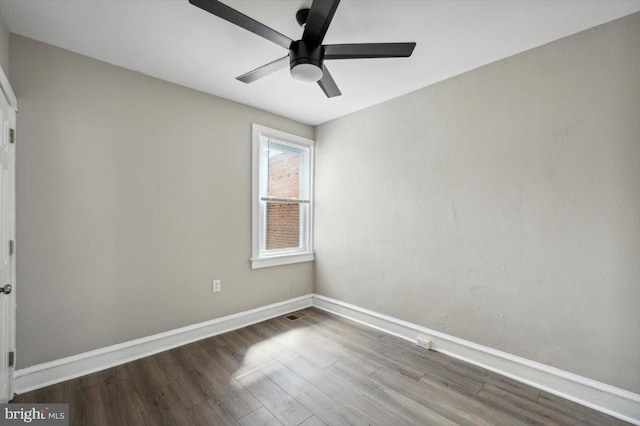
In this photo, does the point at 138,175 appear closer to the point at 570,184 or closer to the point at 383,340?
the point at 383,340

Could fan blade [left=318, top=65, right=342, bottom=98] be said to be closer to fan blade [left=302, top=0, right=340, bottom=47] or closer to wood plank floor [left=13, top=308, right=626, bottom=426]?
fan blade [left=302, top=0, right=340, bottom=47]

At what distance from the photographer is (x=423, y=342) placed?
2.66 m

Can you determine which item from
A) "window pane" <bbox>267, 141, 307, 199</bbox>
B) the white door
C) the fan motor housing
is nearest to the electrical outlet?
"window pane" <bbox>267, 141, 307, 199</bbox>

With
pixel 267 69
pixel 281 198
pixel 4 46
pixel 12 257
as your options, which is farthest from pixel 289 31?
pixel 12 257

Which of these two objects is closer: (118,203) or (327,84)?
(327,84)

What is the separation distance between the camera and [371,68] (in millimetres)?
2398

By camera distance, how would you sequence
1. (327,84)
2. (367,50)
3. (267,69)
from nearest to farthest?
1. (367,50)
2. (267,69)
3. (327,84)

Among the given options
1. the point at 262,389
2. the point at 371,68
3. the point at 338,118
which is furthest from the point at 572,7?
the point at 262,389

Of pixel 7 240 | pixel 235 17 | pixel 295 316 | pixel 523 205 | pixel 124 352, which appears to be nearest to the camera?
pixel 235 17

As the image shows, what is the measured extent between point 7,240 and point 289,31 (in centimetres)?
233

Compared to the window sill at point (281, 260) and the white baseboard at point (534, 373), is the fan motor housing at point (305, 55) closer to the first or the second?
the window sill at point (281, 260)

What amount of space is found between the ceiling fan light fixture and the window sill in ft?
7.02

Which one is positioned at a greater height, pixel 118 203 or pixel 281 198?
pixel 281 198

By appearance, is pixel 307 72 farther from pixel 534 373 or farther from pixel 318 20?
pixel 534 373
